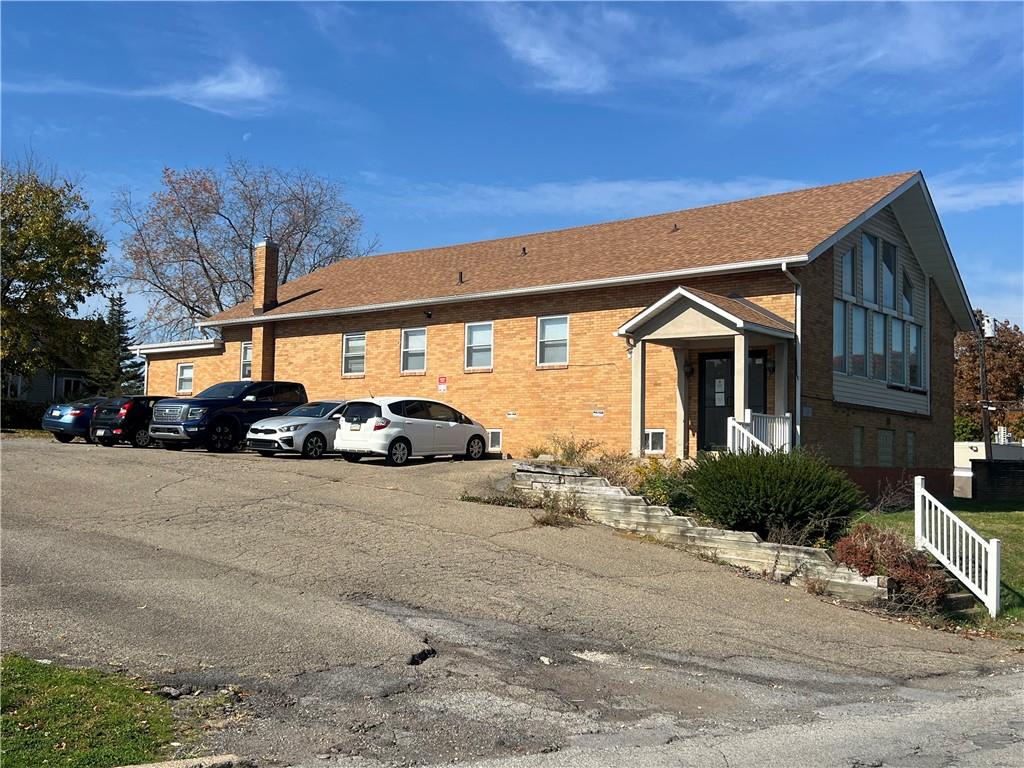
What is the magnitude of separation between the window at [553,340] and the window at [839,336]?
588 cm

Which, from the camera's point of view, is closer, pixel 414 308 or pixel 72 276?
pixel 414 308

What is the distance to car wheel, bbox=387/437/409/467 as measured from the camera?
20047 millimetres

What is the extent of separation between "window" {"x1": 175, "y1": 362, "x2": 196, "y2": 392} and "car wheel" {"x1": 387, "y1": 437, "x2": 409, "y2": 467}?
15.0 meters

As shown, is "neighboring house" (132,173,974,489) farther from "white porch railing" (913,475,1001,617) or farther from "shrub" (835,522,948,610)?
"shrub" (835,522,948,610)

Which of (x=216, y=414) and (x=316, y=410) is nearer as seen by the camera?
(x=316, y=410)

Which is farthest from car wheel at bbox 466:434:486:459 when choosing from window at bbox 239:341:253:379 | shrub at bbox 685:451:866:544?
window at bbox 239:341:253:379

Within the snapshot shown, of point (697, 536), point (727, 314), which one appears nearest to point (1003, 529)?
point (727, 314)

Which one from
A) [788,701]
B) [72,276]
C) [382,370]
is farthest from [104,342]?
[788,701]

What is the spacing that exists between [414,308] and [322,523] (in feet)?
43.0

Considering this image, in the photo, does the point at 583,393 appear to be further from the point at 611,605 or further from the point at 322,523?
the point at 611,605

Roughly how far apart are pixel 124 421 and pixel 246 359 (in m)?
7.22

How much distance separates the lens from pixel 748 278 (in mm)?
19906

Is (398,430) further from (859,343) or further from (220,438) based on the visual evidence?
(859,343)

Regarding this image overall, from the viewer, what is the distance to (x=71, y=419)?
82.5 ft
